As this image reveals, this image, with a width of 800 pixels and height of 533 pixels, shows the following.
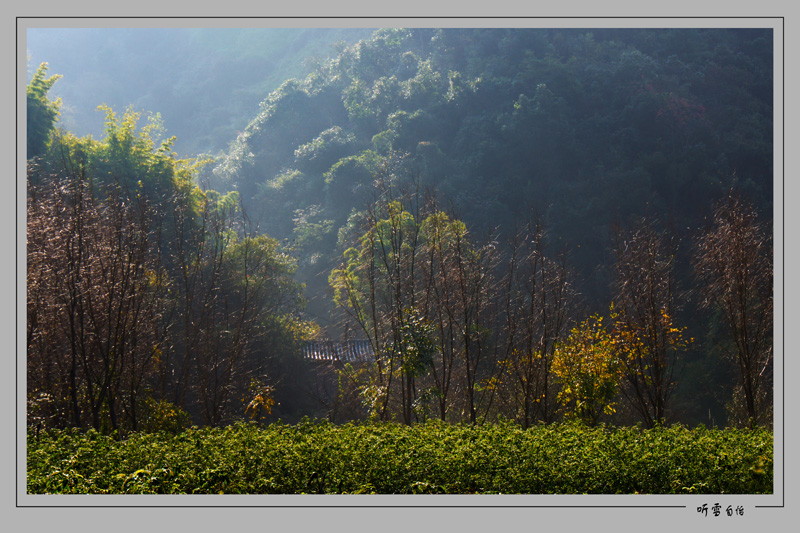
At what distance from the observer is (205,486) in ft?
14.4

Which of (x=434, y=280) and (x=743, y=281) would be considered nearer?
(x=743, y=281)

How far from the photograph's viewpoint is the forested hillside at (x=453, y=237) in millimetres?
7211

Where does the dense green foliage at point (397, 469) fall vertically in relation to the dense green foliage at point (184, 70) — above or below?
below

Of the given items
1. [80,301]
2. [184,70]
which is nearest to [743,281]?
[80,301]

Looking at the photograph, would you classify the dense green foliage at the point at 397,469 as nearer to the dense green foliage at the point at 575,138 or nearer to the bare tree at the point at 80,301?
the bare tree at the point at 80,301

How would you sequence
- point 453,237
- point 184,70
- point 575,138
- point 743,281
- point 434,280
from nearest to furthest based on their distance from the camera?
point 743,281, point 434,280, point 453,237, point 575,138, point 184,70

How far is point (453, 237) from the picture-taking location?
866 cm

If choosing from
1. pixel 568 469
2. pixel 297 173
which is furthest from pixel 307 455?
pixel 297 173

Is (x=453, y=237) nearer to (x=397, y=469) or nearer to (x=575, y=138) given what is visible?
(x=397, y=469)

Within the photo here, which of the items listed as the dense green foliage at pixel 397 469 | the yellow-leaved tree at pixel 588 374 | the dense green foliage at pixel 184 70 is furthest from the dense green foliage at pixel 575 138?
the dense green foliage at pixel 184 70

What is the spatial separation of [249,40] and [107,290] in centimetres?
3728

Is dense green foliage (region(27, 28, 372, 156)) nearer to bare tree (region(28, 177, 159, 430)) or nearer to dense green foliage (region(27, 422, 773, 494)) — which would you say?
bare tree (region(28, 177, 159, 430))

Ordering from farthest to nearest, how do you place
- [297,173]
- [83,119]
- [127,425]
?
[83,119]
[297,173]
[127,425]
